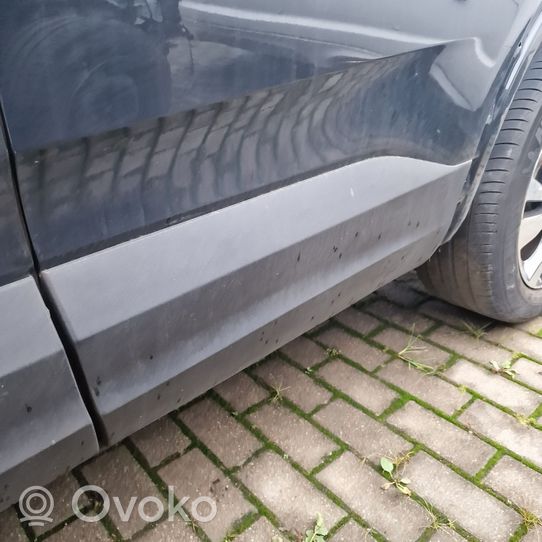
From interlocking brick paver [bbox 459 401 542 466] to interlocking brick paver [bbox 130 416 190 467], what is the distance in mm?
950

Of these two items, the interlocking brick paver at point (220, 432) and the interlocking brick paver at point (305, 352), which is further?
the interlocking brick paver at point (305, 352)

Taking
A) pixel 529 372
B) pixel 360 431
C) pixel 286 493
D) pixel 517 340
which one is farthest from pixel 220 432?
pixel 517 340

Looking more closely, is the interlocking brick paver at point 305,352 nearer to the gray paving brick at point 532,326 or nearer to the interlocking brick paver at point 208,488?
the interlocking brick paver at point 208,488

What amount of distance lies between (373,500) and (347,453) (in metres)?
0.19

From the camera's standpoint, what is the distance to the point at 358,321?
249cm

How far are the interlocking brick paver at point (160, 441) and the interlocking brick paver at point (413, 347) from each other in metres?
0.91

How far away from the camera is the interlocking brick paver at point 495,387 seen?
2016 millimetres

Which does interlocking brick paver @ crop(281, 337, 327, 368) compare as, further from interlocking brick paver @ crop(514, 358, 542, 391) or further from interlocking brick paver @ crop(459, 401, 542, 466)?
interlocking brick paver @ crop(514, 358, 542, 391)

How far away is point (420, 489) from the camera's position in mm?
1689

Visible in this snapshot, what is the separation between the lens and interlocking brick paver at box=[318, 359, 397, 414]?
2.02 m

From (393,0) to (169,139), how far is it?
0.69 m

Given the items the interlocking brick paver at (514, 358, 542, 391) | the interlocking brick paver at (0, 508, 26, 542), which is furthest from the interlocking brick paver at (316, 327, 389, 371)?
the interlocking brick paver at (0, 508, 26, 542)

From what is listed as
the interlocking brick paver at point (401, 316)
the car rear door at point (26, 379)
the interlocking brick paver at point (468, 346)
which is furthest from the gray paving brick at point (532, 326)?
the car rear door at point (26, 379)

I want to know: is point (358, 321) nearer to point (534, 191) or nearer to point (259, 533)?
point (534, 191)
